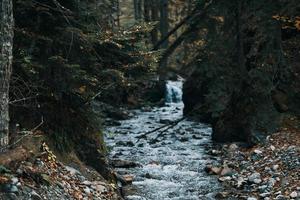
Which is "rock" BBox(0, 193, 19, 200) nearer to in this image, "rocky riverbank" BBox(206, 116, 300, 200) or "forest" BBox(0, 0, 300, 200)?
"forest" BBox(0, 0, 300, 200)

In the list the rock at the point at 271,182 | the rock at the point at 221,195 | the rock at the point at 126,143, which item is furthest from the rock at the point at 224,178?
the rock at the point at 126,143

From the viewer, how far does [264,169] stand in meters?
11.2

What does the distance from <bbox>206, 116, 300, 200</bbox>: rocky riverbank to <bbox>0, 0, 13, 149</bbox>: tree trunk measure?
5.59 m

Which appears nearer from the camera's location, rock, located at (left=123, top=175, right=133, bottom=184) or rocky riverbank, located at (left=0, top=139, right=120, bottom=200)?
rocky riverbank, located at (left=0, top=139, right=120, bottom=200)

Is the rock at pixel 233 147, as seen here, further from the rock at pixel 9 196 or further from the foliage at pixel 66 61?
the rock at pixel 9 196

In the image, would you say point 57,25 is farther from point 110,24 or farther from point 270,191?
point 270,191

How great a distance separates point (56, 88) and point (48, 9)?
Answer: 1697mm

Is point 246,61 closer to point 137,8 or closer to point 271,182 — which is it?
point 271,182

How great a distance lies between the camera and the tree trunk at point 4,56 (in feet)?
20.9

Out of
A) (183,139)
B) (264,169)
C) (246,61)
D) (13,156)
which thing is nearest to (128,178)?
(264,169)

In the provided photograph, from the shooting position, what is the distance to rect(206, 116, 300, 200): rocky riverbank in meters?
9.69

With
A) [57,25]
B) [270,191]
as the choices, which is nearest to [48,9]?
[57,25]

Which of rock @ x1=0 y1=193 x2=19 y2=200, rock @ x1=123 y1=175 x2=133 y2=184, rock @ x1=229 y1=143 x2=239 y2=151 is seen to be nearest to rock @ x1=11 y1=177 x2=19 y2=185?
rock @ x1=0 y1=193 x2=19 y2=200

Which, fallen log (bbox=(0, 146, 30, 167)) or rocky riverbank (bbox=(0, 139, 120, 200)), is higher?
fallen log (bbox=(0, 146, 30, 167))
